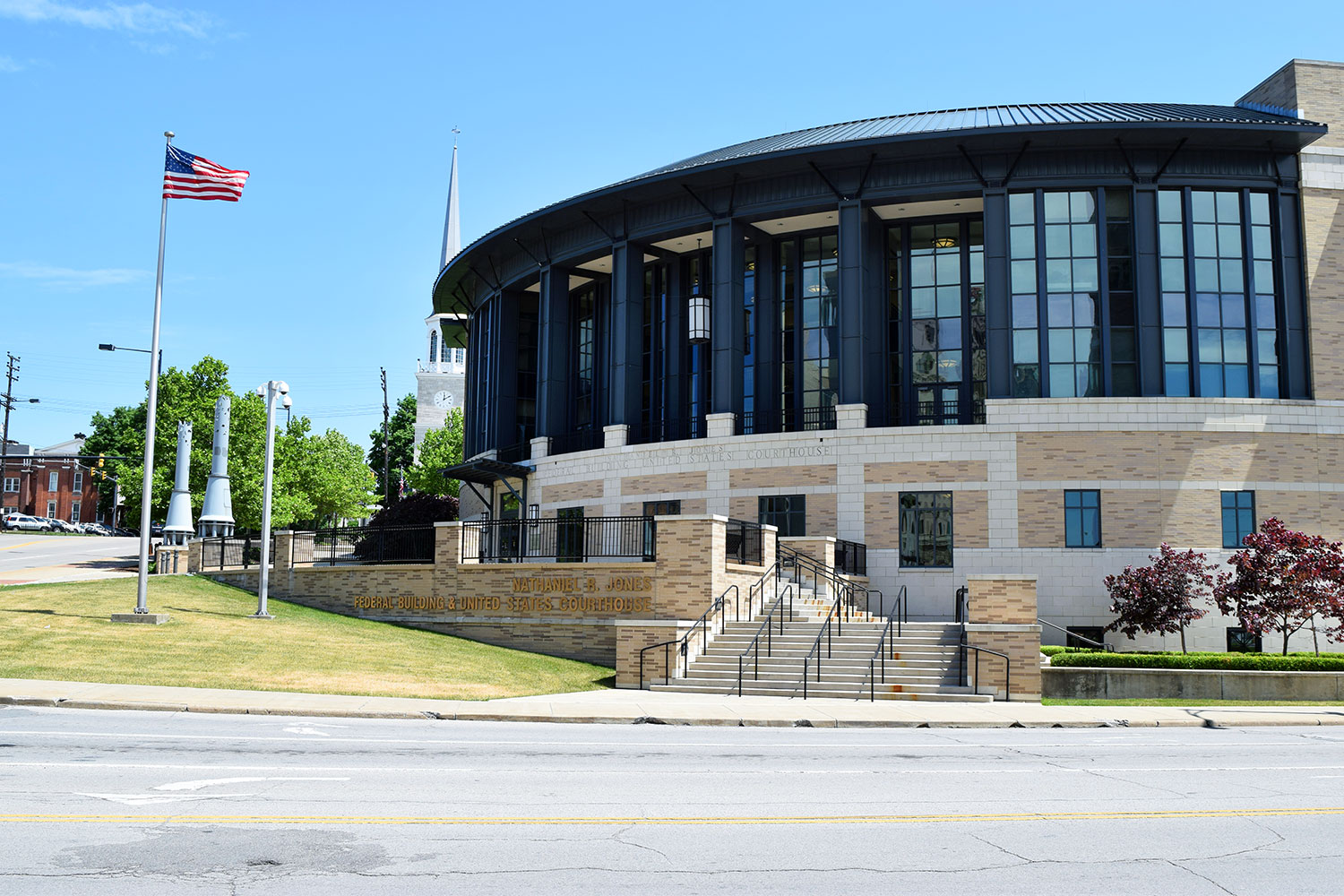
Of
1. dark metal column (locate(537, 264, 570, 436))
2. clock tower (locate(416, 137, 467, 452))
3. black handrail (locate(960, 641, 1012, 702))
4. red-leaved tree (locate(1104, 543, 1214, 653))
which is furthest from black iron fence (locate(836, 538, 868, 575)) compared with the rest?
clock tower (locate(416, 137, 467, 452))

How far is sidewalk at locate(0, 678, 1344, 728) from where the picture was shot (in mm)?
17484

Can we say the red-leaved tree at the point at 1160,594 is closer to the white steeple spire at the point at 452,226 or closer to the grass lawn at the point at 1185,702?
the grass lawn at the point at 1185,702

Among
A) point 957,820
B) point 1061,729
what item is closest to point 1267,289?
point 1061,729

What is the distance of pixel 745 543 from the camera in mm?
28547

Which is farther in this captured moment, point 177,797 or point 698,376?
point 698,376

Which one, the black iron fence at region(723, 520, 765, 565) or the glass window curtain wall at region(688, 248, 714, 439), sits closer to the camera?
the black iron fence at region(723, 520, 765, 565)

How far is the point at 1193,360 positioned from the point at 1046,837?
2873 centimetres

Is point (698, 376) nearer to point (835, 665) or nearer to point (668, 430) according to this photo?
point (668, 430)

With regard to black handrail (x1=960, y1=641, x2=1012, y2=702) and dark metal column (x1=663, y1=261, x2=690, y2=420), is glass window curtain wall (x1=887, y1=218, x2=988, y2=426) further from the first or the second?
black handrail (x1=960, y1=641, x2=1012, y2=702)

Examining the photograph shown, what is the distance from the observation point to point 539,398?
1774 inches

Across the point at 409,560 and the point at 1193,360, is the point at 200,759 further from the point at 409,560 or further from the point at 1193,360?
the point at 1193,360

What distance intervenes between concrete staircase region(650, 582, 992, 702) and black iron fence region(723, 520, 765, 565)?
2373 mm

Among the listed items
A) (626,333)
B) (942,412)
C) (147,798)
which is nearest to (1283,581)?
(942,412)

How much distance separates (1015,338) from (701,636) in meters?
15.9
